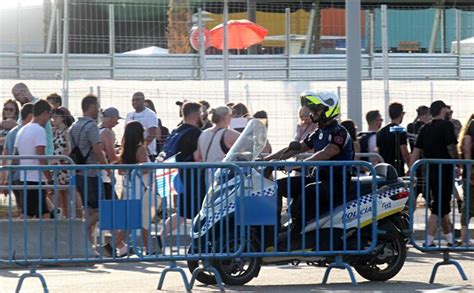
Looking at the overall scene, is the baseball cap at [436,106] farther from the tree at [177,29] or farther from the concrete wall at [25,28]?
the tree at [177,29]

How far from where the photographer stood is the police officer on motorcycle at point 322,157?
10.4m

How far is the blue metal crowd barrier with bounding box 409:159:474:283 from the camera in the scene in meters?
10.7

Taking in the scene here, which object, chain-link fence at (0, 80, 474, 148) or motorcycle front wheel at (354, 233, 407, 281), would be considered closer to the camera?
motorcycle front wheel at (354, 233, 407, 281)

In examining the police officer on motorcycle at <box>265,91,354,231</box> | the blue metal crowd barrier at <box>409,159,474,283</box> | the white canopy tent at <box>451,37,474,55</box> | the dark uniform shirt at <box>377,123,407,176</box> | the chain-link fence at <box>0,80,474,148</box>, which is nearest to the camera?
the police officer on motorcycle at <box>265,91,354,231</box>

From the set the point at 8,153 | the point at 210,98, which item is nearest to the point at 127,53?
the point at 210,98

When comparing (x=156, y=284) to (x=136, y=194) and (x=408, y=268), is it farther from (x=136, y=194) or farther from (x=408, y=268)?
(x=408, y=268)

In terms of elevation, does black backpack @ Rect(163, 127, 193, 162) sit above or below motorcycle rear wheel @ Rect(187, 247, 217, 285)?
above

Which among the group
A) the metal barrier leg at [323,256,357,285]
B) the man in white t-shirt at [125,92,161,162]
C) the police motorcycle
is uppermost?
the man in white t-shirt at [125,92,161,162]

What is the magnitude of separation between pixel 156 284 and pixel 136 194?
1102 millimetres

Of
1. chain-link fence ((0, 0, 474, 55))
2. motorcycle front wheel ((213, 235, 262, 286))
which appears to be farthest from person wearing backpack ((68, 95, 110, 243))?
chain-link fence ((0, 0, 474, 55))

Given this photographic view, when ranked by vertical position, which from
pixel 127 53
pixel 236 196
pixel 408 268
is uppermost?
pixel 127 53

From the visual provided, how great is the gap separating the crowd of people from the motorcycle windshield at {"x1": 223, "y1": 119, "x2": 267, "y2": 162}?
19cm

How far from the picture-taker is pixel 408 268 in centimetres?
1195

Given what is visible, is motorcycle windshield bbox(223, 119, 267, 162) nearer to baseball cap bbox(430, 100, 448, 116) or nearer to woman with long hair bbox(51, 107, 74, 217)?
woman with long hair bbox(51, 107, 74, 217)
